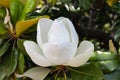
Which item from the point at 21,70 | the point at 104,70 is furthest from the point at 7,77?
the point at 104,70

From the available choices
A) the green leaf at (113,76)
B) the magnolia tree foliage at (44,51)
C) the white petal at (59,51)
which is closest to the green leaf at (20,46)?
the magnolia tree foliage at (44,51)

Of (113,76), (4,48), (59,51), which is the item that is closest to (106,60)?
(113,76)

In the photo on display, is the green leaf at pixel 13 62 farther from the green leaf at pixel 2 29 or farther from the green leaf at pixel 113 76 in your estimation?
the green leaf at pixel 113 76

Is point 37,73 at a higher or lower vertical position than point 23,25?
lower

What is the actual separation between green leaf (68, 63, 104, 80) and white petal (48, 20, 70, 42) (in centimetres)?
10

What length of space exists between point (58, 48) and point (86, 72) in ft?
0.40

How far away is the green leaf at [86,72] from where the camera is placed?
982 millimetres

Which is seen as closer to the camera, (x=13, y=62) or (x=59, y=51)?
(x=59, y=51)

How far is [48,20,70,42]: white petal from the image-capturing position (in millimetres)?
945

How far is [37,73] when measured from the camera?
3.28 ft

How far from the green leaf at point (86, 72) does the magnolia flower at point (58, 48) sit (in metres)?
0.04

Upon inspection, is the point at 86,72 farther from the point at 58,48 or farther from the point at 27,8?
the point at 27,8

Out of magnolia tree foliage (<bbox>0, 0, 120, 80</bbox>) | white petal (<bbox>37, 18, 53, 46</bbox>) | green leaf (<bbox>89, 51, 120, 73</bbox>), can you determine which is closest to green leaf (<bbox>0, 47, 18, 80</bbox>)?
magnolia tree foliage (<bbox>0, 0, 120, 80</bbox>)

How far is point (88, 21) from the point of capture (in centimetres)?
208
